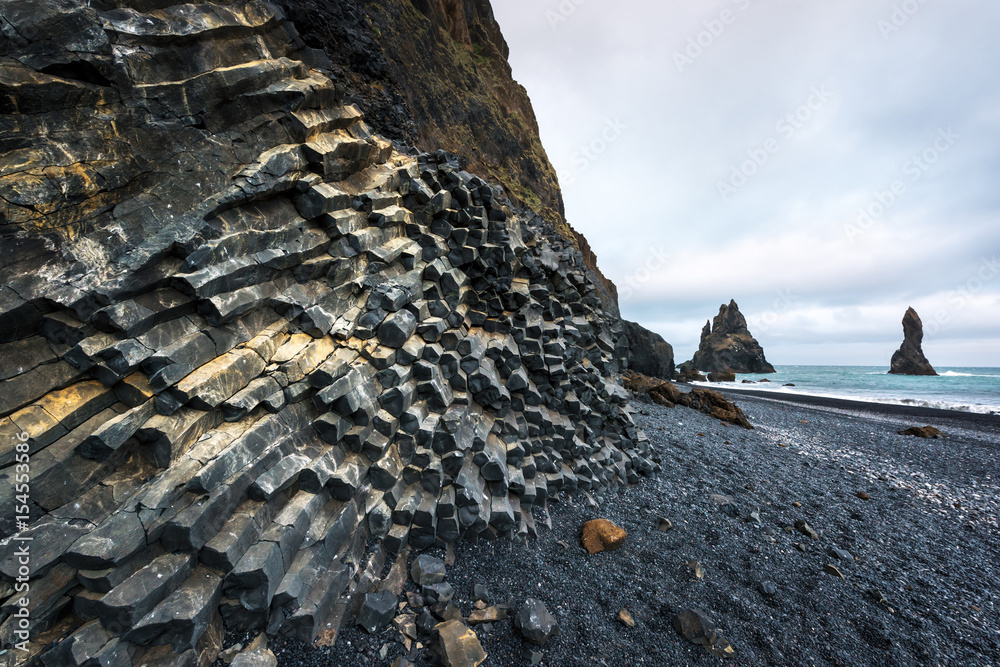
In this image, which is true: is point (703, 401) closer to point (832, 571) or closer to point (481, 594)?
point (832, 571)

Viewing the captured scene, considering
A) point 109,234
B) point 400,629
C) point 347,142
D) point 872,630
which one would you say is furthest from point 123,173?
point 872,630

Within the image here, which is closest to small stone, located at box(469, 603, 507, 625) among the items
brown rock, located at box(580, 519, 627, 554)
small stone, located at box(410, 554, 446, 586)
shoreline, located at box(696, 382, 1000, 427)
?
small stone, located at box(410, 554, 446, 586)

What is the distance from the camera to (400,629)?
170 inches

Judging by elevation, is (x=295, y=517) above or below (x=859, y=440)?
above

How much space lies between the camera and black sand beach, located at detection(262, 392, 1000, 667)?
4.55 metres

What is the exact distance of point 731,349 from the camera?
86.8 metres

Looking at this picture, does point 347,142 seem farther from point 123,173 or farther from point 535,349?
point 535,349

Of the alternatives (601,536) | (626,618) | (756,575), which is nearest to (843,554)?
(756,575)

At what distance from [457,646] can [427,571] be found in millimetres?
1054

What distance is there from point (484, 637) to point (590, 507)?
3575 mm

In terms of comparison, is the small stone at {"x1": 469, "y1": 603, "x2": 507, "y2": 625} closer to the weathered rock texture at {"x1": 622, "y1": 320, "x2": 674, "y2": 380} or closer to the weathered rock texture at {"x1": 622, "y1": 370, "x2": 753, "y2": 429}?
the weathered rock texture at {"x1": 622, "y1": 370, "x2": 753, "y2": 429}

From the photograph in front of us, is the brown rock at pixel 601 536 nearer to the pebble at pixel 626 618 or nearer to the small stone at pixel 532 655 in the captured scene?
the pebble at pixel 626 618

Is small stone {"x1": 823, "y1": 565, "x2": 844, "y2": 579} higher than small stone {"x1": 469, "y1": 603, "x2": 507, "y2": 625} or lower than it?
lower

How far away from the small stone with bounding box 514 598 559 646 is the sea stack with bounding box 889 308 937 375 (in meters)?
118
